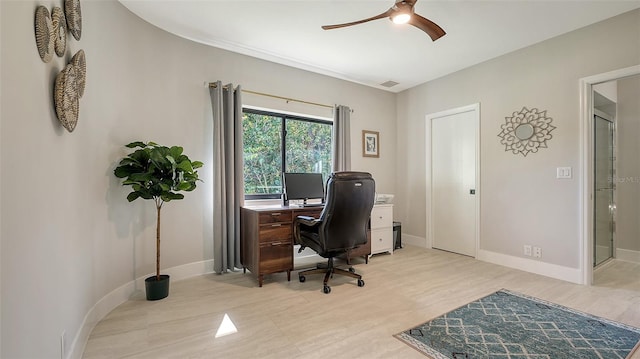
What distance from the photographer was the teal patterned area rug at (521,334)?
5.92 ft

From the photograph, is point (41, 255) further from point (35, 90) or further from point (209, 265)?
point (209, 265)

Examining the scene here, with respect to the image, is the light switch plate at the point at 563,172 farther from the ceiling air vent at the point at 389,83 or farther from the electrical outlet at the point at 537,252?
the ceiling air vent at the point at 389,83

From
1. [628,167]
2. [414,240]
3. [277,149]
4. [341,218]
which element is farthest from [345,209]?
[628,167]

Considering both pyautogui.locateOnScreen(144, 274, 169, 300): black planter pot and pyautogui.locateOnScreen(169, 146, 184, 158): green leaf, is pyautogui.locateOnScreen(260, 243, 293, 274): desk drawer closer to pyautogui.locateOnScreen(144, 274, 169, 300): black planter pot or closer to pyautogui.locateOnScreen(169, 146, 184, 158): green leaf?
pyautogui.locateOnScreen(144, 274, 169, 300): black planter pot

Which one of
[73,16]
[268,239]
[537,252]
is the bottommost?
[537,252]

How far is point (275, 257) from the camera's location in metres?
3.02

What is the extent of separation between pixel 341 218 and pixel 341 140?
1.76 m

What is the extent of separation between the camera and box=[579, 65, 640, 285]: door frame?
2.95 meters

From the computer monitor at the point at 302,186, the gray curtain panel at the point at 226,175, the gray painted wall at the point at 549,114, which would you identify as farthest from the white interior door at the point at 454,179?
the gray curtain panel at the point at 226,175

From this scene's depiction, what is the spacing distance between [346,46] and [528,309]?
10.3 ft

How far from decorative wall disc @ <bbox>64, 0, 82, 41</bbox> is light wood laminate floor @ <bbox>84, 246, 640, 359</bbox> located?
1962mm

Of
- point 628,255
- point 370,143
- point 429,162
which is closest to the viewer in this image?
point 628,255

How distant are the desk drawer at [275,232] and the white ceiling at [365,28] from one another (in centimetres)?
204

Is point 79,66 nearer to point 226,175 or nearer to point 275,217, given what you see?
point 226,175
